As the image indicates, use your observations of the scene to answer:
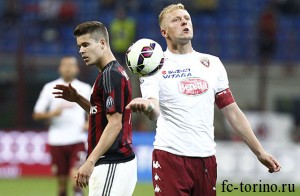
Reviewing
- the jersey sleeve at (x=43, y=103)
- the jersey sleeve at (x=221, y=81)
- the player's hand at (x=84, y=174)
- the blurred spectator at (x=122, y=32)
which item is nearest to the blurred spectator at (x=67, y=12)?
the blurred spectator at (x=122, y=32)

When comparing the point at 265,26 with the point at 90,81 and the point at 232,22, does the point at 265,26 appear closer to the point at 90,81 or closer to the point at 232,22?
the point at 232,22

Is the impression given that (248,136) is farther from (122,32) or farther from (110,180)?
(122,32)

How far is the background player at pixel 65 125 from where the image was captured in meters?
11.7

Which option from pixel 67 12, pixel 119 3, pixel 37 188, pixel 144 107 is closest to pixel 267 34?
pixel 119 3

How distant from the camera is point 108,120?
641cm

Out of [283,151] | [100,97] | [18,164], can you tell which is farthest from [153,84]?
[18,164]

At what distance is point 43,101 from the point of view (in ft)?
39.3

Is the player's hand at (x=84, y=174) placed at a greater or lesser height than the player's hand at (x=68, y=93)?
lesser

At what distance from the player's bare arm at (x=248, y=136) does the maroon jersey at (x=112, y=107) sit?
929 mm

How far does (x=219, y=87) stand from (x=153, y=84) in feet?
2.37

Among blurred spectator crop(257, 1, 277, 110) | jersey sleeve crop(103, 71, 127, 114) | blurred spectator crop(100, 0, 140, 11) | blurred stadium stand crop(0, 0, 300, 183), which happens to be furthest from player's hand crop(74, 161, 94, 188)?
blurred spectator crop(100, 0, 140, 11)

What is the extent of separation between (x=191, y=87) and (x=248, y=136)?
0.66 m

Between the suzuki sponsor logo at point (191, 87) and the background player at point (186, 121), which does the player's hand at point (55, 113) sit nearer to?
the background player at point (186, 121)

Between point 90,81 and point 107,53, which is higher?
point 107,53
